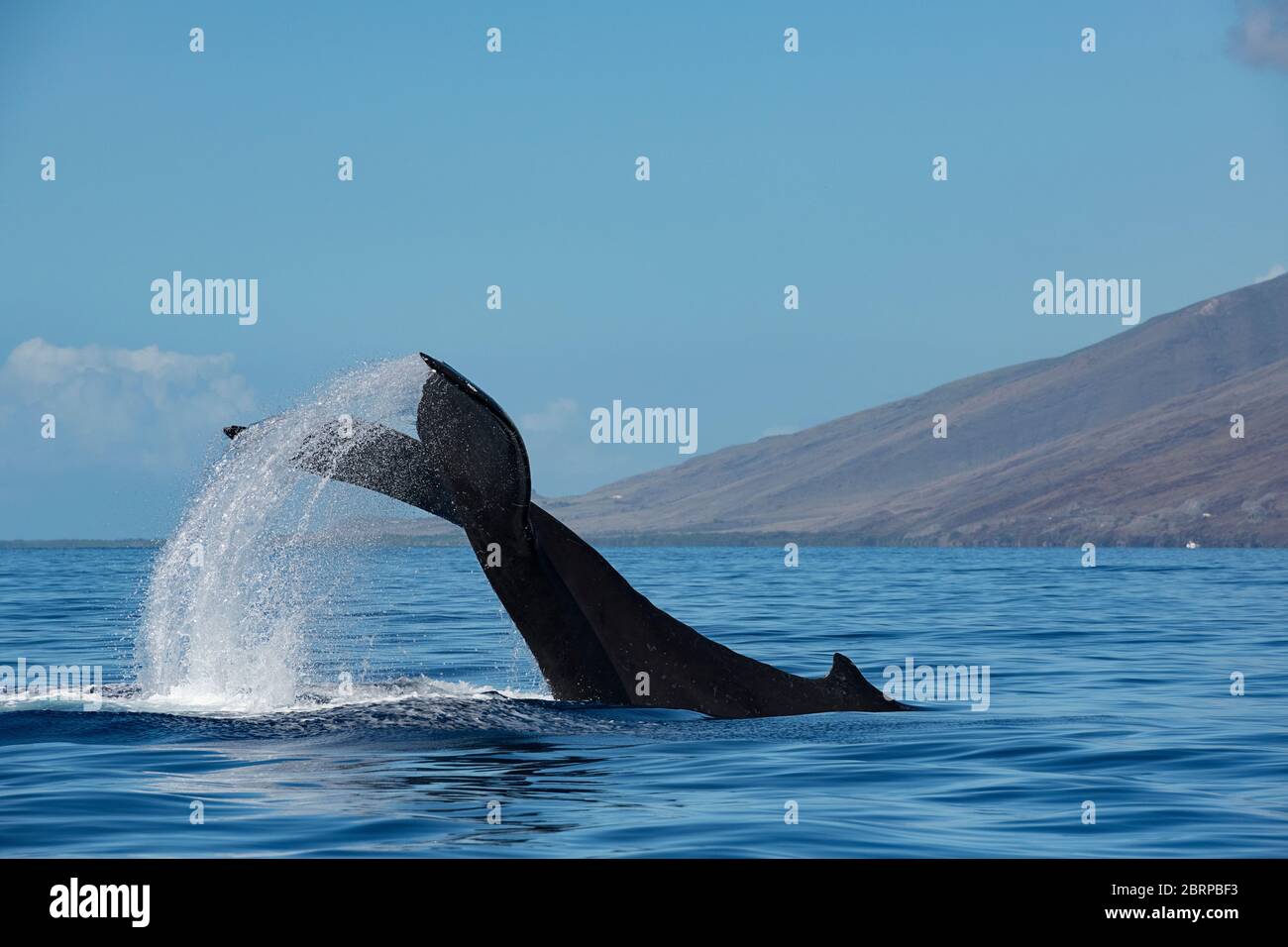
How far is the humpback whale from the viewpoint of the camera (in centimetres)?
1027

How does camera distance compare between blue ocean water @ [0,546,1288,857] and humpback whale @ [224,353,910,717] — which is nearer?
blue ocean water @ [0,546,1288,857]

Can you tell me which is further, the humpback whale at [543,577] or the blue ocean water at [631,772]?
the humpback whale at [543,577]

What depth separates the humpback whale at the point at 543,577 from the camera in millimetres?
10273

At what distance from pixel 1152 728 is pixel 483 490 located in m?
6.29

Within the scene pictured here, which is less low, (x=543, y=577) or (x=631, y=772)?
(x=543, y=577)

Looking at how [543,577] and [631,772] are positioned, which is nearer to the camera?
[631,772]

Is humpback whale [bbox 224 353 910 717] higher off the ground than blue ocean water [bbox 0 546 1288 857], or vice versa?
humpback whale [bbox 224 353 910 717]

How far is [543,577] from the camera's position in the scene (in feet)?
35.9

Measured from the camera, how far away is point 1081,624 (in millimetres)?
28672

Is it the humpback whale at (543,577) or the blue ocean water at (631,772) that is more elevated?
the humpback whale at (543,577)
